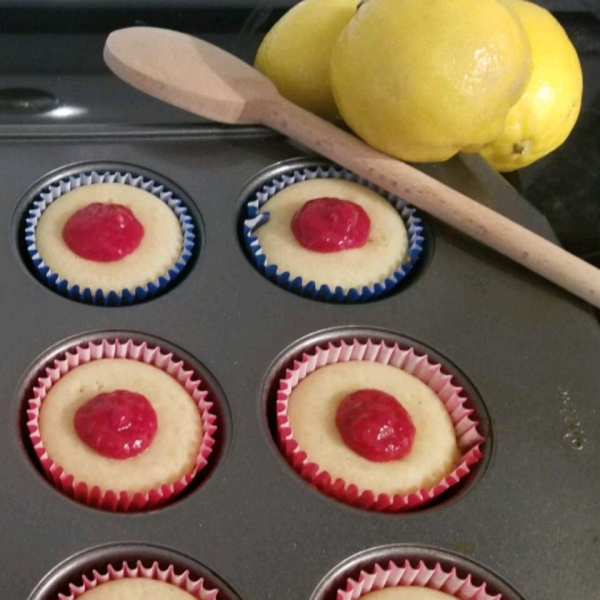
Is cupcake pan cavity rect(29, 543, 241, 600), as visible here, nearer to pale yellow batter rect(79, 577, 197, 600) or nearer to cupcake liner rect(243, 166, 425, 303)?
pale yellow batter rect(79, 577, 197, 600)

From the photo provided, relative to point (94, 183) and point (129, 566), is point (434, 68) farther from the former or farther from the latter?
point (129, 566)

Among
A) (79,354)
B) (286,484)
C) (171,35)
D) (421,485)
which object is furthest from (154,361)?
(171,35)

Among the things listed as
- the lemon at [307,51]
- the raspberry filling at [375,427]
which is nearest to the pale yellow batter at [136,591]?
the raspberry filling at [375,427]

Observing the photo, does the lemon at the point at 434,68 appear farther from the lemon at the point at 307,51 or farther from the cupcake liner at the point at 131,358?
the cupcake liner at the point at 131,358

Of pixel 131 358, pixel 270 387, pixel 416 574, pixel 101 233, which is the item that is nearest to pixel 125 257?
pixel 101 233

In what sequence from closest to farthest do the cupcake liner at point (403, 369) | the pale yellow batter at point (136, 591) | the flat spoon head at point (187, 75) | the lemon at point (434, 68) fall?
the pale yellow batter at point (136, 591)
the cupcake liner at point (403, 369)
the lemon at point (434, 68)
the flat spoon head at point (187, 75)

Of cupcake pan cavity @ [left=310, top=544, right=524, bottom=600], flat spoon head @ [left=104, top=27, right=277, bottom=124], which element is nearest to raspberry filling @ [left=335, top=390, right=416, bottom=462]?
cupcake pan cavity @ [left=310, top=544, right=524, bottom=600]
